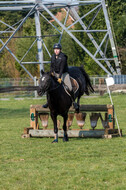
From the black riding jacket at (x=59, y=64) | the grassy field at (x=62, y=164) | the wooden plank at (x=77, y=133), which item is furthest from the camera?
the wooden plank at (x=77, y=133)

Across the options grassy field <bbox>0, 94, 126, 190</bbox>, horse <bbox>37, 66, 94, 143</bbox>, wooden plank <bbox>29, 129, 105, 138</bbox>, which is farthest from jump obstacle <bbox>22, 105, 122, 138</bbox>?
horse <bbox>37, 66, 94, 143</bbox>

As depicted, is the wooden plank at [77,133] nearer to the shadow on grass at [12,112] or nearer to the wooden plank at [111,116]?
the wooden plank at [111,116]

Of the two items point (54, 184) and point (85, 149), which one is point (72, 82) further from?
point (54, 184)

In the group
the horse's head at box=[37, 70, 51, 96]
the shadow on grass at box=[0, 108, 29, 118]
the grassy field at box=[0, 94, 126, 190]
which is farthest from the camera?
the shadow on grass at box=[0, 108, 29, 118]

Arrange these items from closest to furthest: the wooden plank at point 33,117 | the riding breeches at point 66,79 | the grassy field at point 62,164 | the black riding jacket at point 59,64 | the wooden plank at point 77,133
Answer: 1. the grassy field at point 62,164
2. the black riding jacket at point 59,64
3. the riding breeches at point 66,79
4. the wooden plank at point 77,133
5. the wooden plank at point 33,117

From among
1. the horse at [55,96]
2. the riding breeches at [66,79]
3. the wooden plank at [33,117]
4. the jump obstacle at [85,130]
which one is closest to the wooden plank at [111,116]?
the jump obstacle at [85,130]

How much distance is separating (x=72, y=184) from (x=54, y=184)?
0.95 feet

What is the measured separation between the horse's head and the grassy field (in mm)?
1349

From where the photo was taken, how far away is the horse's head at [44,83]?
1219cm

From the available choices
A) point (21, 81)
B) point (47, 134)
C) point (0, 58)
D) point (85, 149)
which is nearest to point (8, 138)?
point (47, 134)

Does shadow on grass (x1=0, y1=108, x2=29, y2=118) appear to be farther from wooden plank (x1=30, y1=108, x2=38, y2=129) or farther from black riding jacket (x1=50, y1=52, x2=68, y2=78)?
black riding jacket (x1=50, y1=52, x2=68, y2=78)

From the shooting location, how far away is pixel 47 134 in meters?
14.3

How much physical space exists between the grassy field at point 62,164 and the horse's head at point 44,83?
135cm

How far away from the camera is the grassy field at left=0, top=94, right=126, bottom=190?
783 centimetres
